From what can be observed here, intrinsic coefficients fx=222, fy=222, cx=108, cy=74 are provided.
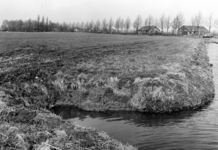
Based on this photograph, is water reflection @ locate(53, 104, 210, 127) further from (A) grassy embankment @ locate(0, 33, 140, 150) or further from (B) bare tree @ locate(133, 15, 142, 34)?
(B) bare tree @ locate(133, 15, 142, 34)

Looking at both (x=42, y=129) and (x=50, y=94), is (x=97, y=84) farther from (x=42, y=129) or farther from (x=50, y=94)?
(x=42, y=129)

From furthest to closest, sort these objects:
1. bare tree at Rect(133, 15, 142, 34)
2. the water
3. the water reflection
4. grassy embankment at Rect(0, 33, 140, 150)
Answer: bare tree at Rect(133, 15, 142, 34) < the water reflection < the water < grassy embankment at Rect(0, 33, 140, 150)

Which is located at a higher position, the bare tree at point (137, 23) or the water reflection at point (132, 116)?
the bare tree at point (137, 23)

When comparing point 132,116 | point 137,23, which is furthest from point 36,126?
point 137,23

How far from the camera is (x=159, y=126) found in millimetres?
12180

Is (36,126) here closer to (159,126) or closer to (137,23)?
(159,126)

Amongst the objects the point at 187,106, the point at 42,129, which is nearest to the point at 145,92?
the point at 187,106

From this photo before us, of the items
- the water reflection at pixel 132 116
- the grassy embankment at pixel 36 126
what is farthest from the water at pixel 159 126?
the grassy embankment at pixel 36 126

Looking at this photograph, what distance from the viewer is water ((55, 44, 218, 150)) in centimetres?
1011

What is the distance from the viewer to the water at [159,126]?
10.1 m

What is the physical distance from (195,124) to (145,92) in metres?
3.92

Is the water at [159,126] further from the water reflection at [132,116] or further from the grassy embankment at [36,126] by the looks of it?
the grassy embankment at [36,126]

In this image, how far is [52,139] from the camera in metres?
7.76

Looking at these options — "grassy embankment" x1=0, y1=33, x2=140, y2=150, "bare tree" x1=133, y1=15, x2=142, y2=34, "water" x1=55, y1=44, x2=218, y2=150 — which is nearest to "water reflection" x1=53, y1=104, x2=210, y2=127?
"water" x1=55, y1=44, x2=218, y2=150
